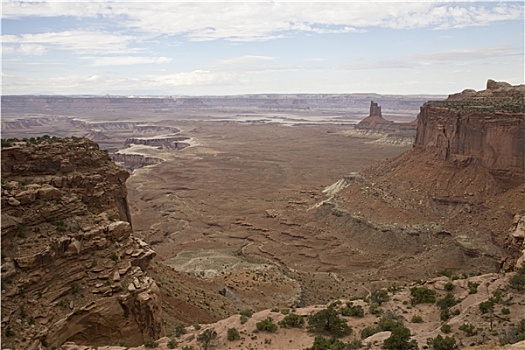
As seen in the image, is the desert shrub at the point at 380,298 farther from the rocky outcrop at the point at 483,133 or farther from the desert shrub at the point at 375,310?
the rocky outcrop at the point at 483,133

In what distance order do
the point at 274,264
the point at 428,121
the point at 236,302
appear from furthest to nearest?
1. the point at 428,121
2. the point at 274,264
3. the point at 236,302

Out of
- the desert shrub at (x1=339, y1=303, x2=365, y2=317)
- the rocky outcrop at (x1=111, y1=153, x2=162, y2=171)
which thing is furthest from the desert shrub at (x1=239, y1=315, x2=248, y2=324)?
the rocky outcrop at (x1=111, y1=153, x2=162, y2=171)

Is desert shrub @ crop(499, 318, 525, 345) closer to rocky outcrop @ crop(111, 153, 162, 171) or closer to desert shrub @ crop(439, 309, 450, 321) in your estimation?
desert shrub @ crop(439, 309, 450, 321)

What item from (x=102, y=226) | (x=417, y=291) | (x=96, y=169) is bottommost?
(x=417, y=291)

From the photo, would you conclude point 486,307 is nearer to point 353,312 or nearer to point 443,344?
point 443,344

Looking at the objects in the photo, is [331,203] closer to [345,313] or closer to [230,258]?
[230,258]

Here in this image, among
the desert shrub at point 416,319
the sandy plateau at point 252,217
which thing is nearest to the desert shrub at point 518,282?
the desert shrub at point 416,319

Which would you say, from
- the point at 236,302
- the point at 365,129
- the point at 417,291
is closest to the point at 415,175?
the point at 236,302
